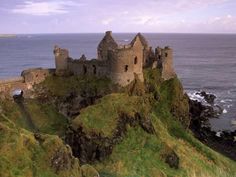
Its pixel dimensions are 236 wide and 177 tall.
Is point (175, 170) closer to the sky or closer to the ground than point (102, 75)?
closer to the ground

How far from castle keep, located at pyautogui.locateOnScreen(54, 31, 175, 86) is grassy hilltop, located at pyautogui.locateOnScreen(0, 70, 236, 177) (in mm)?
1260

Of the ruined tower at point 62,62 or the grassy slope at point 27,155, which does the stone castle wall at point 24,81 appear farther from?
the grassy slope at point 27,155

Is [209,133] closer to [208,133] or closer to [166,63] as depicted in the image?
[208,133]

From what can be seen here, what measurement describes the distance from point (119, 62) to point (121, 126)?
9.62 meters

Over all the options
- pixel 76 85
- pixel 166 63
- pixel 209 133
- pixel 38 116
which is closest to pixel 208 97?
pixel 209 133

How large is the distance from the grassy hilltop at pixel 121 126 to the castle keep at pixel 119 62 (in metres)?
1.26

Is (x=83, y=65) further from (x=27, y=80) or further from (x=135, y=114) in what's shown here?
(x=135, y=114)

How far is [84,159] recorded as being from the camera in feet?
162

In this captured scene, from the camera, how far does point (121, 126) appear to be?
52125 mm

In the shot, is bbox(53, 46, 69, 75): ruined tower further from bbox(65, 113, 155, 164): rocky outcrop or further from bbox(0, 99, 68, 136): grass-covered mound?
bbox(65, 113, 155, 164): rocky outcrop

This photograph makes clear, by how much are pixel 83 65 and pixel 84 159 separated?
59.0 feet

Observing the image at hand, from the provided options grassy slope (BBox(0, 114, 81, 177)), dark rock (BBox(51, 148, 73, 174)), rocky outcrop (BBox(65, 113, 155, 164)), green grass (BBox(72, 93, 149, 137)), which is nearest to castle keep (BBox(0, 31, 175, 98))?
green grass (BBox(72, 93, 149, 137))

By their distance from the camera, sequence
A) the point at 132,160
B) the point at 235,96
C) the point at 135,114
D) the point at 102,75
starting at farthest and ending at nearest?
the point at 235,96
the point at 102,75
the point at 135,114
the point at 132,160

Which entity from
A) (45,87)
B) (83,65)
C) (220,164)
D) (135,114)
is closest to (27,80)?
(45,87)
